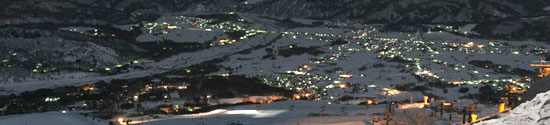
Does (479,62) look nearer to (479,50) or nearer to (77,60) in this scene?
(479,50)

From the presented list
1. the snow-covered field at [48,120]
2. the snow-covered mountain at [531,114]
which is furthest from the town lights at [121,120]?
the snow-covered mountain at [531,114]

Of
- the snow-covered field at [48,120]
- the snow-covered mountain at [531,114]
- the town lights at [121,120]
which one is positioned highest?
the snow-covered mountain at [531,114]

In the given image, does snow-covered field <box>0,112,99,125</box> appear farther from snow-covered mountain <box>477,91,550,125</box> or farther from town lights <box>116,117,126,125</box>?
snow-covered mountain <box>477,91,550,125</box>

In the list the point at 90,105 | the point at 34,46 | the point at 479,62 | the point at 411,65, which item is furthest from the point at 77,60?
the point at 479,62

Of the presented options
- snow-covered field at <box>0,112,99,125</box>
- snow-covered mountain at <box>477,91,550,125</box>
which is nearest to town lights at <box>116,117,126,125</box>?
snow-covered field at <box>0,112,99,125</box>

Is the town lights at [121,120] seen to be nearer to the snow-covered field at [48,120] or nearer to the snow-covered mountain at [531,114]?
the snow-covered field at [48,120]

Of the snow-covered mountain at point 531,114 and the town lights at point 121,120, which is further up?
the snow-covered mountain at point 531,114

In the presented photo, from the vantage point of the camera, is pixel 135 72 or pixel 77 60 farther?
pixel 77 60

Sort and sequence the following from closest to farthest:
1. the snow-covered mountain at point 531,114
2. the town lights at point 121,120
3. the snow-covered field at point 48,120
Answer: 1. the snow-covered mountain at point 531,114
2. the snow-covered field at point 48,120
3. the town lights at point 121,120
